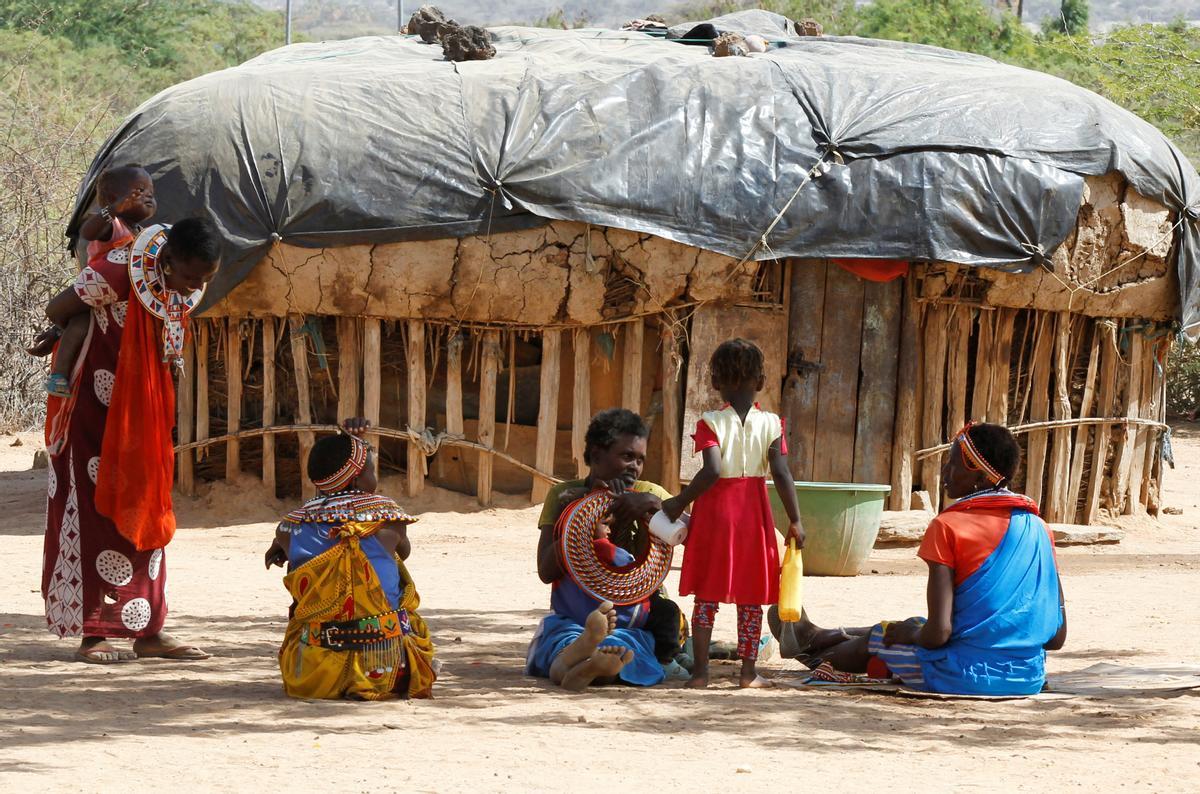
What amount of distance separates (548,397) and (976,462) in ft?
16.2

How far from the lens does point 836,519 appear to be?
7383 mm

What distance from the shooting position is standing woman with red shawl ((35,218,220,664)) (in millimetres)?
4758

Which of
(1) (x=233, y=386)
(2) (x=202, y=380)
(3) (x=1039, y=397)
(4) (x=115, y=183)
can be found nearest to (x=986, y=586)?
(4) (x=115, y=183)

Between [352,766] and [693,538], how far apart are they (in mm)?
1538

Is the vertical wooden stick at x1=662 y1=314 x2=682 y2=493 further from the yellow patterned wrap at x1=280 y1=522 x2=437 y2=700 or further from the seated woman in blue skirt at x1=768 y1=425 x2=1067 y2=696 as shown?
the yellow patterned wrap at x1=280 y1=522 x2=437 y2=700

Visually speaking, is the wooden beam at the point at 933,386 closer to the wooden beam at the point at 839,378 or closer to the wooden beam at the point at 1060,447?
the wooden beam at the point at 839,378

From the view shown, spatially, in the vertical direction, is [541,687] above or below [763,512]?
below

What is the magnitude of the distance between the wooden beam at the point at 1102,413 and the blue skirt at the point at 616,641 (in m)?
5.73

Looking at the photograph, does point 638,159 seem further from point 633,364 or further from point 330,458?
point 330,458

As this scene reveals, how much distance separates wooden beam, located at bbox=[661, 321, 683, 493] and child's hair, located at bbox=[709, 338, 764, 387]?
4.20 metres

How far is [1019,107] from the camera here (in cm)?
903

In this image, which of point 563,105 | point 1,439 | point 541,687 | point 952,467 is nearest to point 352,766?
point 541,687

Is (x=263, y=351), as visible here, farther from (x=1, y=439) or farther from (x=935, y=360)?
(x=1, y=439)

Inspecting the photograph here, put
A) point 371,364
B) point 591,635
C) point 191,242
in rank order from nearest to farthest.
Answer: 1. point 591,635
2. point 191,242
3. point 371,364
